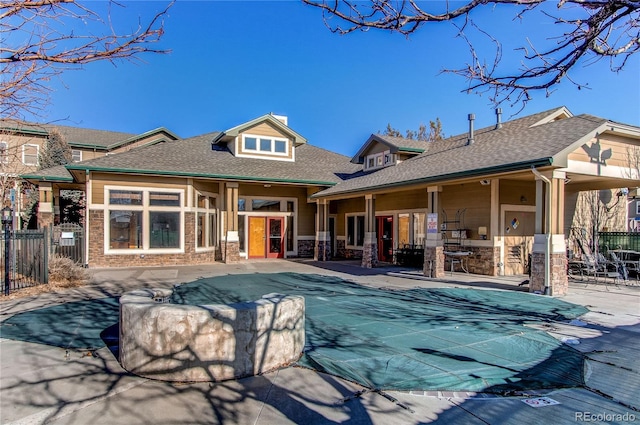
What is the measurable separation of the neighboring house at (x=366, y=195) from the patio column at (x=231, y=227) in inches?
1.8

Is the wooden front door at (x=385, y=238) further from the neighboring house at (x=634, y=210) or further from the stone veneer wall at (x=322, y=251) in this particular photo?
the neighboring house at (x=634, y=210)

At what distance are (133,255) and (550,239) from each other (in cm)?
1371

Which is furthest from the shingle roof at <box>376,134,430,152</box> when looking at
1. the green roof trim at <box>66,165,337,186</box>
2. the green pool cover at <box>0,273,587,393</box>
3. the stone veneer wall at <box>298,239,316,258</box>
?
the green pool cover at <box>0,273,587,393</box>

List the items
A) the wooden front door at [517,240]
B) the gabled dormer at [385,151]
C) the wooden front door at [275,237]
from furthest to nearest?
the wooden front door at [275,237] → the gabled dormer at [385,151] → the wooden front door at [517,240]

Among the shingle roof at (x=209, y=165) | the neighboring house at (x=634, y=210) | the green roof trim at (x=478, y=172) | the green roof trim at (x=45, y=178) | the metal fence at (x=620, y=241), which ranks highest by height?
the shingle roof at (x=209, y=165)

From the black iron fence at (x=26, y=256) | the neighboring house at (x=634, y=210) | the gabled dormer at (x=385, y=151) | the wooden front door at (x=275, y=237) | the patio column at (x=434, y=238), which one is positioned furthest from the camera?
the wooden front door at (x=275, y=237)

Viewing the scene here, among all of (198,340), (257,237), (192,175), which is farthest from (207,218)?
(198,340)

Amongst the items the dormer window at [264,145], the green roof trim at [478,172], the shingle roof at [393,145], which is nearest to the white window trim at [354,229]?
the shingle roof at [393,145]

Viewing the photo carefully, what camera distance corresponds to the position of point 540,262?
31.1 ft

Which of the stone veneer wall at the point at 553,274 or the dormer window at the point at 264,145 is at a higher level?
the dormer window at the point at 264,145

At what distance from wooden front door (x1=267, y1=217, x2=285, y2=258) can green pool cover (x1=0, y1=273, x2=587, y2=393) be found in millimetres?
9241

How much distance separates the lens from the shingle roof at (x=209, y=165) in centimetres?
1508

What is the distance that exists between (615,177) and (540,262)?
3.78m

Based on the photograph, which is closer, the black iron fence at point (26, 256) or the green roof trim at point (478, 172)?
the green roof trim at point (478, 172)
